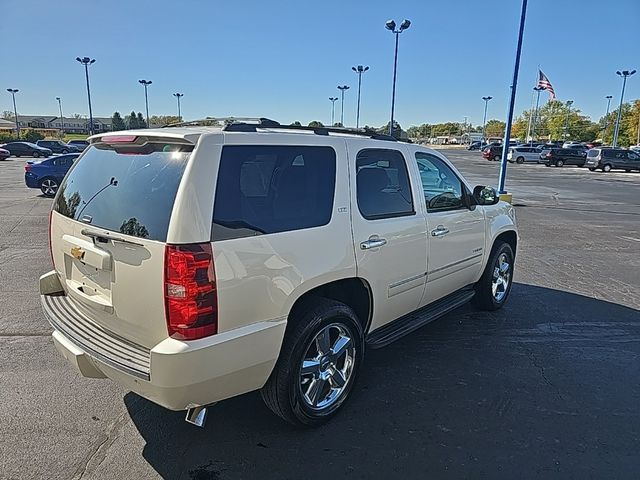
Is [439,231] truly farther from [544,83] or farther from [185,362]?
[544,83]

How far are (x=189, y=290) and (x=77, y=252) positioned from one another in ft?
3.27

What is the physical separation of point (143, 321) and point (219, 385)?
54 cm

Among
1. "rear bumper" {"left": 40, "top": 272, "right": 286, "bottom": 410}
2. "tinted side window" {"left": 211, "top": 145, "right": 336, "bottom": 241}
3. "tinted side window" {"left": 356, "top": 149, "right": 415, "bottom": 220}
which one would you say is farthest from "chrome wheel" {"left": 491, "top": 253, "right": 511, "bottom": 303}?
"rear bumper" {"left": 40, "top": 272, "right": 286, "bottom": 410}

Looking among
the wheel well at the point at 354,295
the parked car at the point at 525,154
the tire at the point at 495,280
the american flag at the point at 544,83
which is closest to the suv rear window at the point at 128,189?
the wheel well at the point at 354,295

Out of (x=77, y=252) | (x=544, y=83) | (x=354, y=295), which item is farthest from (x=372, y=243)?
(x=544, y=83)

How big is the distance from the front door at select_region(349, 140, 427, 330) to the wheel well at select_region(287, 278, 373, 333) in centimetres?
5

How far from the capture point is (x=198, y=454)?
110 inches

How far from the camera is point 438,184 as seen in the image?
4.26 m

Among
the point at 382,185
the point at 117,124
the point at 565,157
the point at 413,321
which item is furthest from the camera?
the point at 117,124

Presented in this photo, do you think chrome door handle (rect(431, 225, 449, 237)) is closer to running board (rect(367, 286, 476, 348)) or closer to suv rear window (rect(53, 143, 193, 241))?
running board (rect(367, 286, 476, 348))

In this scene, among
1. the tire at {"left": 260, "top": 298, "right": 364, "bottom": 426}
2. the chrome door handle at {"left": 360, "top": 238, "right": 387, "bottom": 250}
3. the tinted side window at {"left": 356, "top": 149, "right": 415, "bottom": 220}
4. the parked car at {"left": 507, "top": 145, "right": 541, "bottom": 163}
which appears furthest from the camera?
the parked car at {"left": 507, "top": 145, "right": 541, "bottom": 163}

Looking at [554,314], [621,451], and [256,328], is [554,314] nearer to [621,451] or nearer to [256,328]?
[621,451]

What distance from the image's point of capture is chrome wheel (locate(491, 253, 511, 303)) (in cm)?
518

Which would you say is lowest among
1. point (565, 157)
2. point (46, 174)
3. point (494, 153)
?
point (46, 174)
